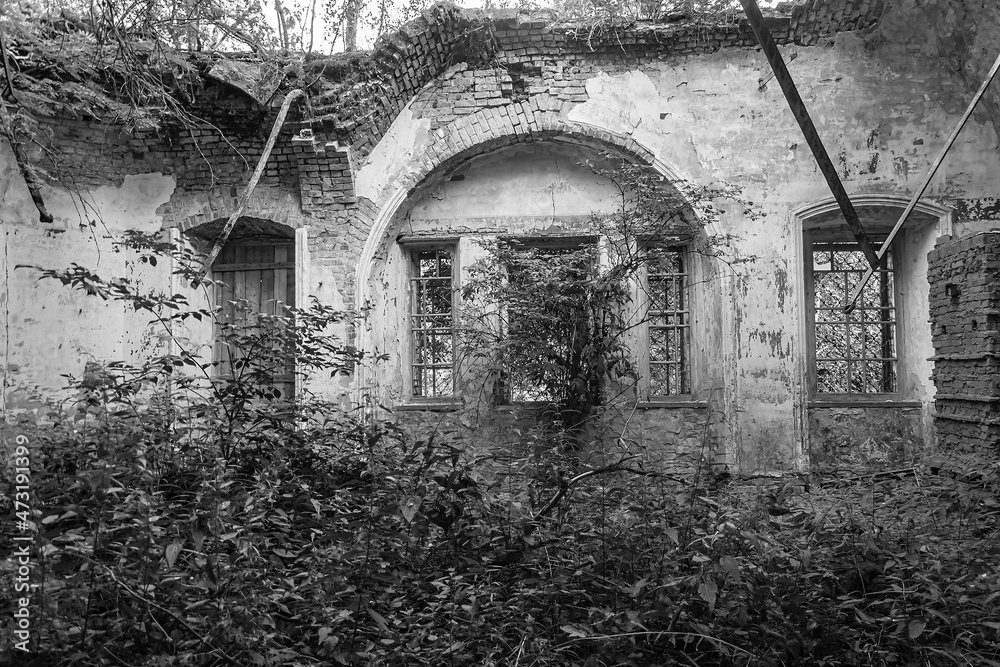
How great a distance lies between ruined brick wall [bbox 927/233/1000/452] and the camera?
222 inches

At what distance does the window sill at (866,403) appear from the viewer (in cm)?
780

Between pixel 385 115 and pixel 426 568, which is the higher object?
pixel 385 115

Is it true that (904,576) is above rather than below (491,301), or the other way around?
below

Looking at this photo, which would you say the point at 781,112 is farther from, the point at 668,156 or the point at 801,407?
the point at 801,407

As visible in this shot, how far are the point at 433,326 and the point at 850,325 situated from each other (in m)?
4.65

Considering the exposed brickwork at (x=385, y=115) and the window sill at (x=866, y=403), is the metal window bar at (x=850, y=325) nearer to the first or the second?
the window sill at (x=866, y=403)

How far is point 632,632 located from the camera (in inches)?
107

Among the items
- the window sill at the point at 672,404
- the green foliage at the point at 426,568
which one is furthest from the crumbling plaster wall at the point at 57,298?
the window sill at the point at 672,404

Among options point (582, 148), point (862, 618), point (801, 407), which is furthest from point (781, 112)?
point (862, 618)

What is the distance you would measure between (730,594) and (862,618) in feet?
1.60

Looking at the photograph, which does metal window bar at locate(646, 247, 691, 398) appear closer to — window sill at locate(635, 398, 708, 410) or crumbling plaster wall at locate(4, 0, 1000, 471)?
window sill at locate(635, 398, 708, 410)

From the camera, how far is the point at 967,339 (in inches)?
233

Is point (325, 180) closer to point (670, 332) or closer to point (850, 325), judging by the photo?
point (670, 332)

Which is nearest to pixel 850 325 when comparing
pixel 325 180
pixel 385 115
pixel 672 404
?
pixel 672 404
